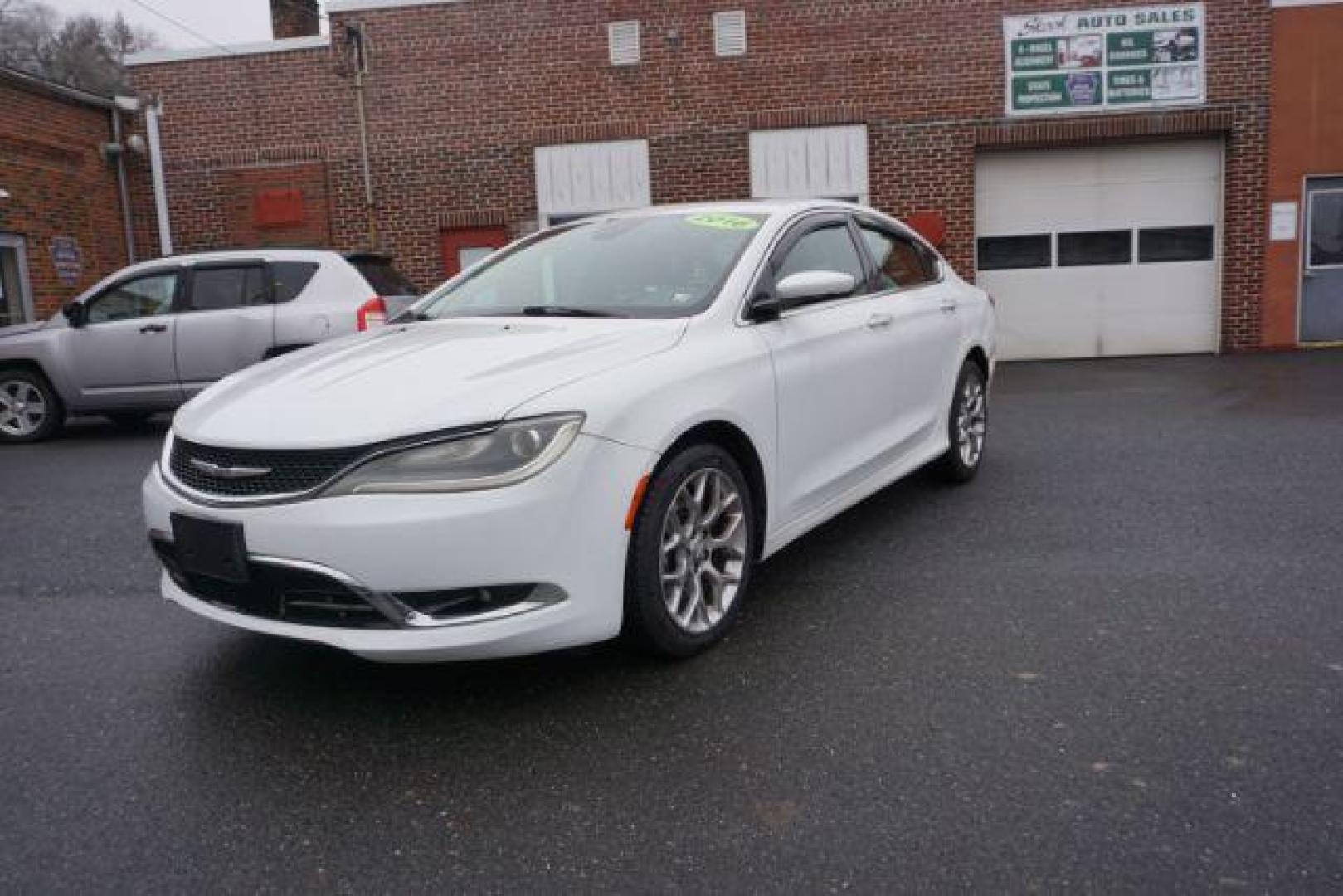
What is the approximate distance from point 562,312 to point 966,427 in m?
2.78

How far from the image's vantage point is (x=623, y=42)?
13.7m

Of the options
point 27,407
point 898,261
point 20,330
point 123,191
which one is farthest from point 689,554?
point 123,191

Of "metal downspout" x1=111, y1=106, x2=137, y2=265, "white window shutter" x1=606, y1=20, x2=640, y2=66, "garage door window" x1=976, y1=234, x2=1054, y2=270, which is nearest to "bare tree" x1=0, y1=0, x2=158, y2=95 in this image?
"metal downspout" x1=111, y1=106, x2=137, y2=265

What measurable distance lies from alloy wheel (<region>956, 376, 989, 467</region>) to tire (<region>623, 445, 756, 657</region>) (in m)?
2.40

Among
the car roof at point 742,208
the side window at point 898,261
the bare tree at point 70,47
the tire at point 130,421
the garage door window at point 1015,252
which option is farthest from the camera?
the bare tree at point 70,47

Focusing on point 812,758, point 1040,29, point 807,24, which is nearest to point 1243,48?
point 1040,29

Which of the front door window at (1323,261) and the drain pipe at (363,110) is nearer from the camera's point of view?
the front door window at (1323,261)

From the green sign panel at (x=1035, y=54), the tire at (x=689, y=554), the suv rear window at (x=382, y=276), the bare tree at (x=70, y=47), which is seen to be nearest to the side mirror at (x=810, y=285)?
the tire at (x=689, y=554)

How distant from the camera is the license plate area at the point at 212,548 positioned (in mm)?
2836

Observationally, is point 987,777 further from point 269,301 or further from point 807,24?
point 807,24

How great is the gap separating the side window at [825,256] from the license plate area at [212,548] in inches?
84.0

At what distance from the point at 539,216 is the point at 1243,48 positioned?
29.9ft

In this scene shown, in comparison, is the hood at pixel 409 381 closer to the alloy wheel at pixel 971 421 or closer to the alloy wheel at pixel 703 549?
the alloy wheel at pixel 703 549

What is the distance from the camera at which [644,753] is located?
2.76 meters
